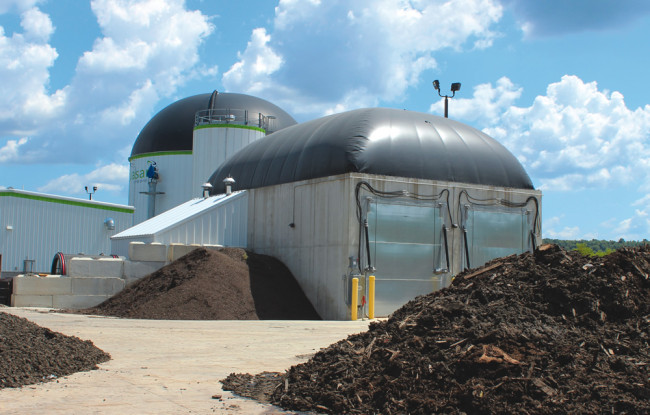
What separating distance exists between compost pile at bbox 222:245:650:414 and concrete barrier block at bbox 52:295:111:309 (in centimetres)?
1534

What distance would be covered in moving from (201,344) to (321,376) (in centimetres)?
585

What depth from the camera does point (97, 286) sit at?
22.8 meters

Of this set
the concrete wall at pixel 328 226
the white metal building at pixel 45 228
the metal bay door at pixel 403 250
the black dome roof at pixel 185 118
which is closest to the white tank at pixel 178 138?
the black dome roof at pixel 185 118

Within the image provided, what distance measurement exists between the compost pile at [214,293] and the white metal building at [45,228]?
16.2 metres

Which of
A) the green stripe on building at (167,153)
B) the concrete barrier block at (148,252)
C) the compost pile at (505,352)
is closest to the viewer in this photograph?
the compost pile at (505,352)

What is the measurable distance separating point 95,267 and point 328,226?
24.6ft

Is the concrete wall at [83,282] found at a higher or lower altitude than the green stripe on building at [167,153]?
lower

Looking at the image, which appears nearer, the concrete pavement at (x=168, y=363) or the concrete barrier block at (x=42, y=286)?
the concrete pavement at (x=168, y=363)

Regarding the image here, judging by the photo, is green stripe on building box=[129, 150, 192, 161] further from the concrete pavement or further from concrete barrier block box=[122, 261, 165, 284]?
the concrete pavement

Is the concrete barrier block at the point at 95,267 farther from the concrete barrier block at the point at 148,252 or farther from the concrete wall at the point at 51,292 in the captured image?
the concrete barrier block at the point at 148,252

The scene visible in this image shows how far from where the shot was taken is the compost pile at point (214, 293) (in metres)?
20.0

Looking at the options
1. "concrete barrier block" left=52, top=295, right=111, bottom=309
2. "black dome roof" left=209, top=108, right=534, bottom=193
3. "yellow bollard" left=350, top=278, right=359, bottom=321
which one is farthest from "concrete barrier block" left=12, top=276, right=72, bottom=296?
"yellow bollard" left=350, top=278, right=359, bottom=321

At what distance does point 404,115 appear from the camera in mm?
25156

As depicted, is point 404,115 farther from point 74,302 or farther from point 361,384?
point 361,384
